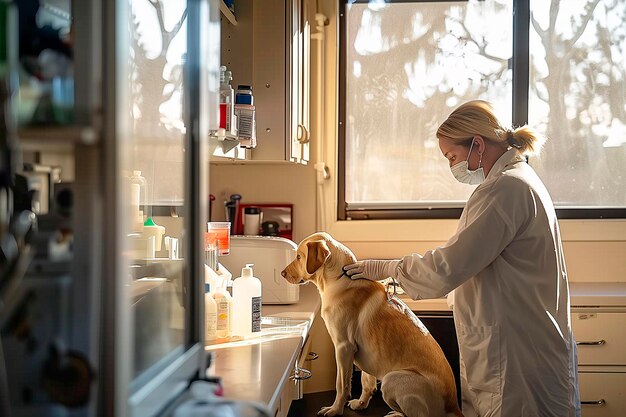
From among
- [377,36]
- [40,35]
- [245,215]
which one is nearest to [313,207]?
[245,215]

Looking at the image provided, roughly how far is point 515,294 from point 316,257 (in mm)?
775

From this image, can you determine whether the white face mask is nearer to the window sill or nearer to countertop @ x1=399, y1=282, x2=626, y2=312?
countertop @ x1=399, y1=282, x2=626, y2=312

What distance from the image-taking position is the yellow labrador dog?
100.0 inches

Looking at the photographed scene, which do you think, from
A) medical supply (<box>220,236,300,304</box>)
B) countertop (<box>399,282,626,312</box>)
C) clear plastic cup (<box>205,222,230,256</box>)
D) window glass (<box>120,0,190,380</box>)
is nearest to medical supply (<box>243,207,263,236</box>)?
medical supply (<box>220,236,300,304</box>)

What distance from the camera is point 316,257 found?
2803mm

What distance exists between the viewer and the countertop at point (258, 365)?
5.44ft

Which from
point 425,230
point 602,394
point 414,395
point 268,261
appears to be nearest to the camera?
point 414,395

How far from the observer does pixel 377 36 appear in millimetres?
3834

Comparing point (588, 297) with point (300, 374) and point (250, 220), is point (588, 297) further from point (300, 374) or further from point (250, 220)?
point (250, 220)

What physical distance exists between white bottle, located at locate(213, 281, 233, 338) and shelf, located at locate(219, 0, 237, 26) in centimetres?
101

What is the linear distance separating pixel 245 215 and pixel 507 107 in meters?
1.46

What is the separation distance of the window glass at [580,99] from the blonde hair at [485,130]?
128 centimetres

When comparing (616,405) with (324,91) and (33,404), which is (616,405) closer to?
(324,91)

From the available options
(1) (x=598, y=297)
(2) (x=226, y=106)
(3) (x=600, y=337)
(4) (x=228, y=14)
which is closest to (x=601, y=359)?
(3) (x=600, y=337)
